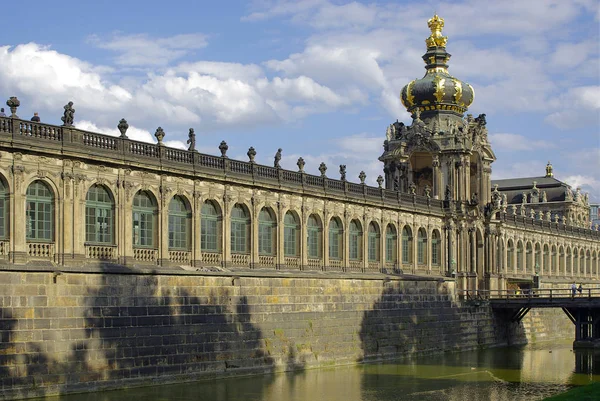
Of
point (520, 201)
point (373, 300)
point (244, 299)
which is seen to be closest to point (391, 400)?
point (244, 299)

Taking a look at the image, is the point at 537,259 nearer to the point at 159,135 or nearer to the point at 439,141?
the point at 439,141

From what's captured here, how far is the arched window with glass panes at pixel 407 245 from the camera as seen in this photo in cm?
7106

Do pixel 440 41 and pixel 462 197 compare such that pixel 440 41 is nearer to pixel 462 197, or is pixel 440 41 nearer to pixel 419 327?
pixel 462 197

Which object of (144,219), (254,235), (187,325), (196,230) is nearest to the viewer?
(187,325)

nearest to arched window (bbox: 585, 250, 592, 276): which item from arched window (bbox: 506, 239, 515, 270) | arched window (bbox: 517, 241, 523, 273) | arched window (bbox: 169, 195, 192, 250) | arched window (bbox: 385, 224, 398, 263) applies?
arched window (bbox: 517, 241, 523, 273)

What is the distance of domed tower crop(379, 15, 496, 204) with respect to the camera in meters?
80.1

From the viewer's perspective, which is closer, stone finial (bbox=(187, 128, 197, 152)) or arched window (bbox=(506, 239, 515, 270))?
stone finial (bbox=(187, 128, 197, 152))

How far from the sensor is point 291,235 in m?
59.1

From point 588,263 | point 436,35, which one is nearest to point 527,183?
point 588,263

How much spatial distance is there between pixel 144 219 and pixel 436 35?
1728 inches

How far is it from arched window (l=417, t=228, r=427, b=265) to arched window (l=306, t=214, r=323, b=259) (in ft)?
43.6

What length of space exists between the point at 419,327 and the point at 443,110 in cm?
2198

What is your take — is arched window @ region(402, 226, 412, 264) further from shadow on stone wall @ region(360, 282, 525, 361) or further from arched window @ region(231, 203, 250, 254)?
arched window @ region(231, 203, 250, 254)

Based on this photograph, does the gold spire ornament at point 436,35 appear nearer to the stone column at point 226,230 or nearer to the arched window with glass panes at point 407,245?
the arched window with glass panes at point 407,245
